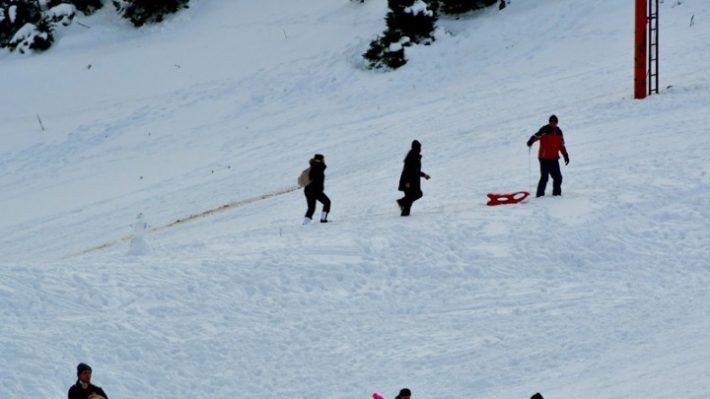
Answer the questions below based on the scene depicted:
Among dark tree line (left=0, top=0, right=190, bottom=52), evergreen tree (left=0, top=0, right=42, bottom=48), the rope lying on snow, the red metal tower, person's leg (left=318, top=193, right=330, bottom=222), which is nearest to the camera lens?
person's leg (left=318, top=193, right=330, bottom=222)

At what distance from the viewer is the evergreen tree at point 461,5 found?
118 feet

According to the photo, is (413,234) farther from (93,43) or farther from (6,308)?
(93,43)

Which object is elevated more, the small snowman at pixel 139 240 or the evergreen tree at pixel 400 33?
the evergreen tree at pixel 400 33

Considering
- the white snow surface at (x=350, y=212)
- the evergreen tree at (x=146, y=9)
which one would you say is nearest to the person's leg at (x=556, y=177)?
the white snow surface at (x=350, y=212)

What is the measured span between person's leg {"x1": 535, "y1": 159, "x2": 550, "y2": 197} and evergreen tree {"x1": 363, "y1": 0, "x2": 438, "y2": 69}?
1397 centimetres

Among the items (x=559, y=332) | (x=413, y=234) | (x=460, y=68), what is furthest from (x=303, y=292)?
(x=460, y=68)

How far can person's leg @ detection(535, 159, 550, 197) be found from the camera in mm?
20125

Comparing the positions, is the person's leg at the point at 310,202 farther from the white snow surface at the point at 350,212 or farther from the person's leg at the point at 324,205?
the white snow surface at the point at 350,212

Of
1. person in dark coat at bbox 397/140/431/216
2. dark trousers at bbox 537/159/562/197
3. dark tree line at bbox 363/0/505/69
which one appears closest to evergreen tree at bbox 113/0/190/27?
dark tree line at bbox 363/0/505/69

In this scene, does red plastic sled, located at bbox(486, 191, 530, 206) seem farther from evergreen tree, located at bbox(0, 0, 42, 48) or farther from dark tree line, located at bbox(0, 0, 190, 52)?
evergreen tree, located at bbox(0, 0, 42, 48)

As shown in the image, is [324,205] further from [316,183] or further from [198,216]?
[198,216]

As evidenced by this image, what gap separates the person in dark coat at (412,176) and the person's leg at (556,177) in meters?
2.16

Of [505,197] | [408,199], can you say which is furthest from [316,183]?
[505,197]

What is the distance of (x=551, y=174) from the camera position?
20297 mm
